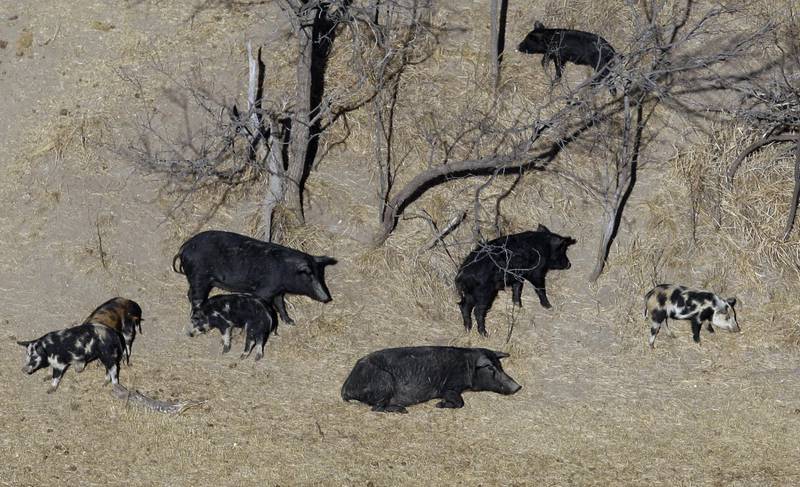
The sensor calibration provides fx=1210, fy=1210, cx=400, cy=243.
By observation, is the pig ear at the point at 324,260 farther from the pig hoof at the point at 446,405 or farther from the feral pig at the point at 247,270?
the pig hoof at the point at 446,405

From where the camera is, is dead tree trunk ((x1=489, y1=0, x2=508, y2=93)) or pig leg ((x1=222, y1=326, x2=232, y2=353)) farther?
dead tree trunk ((x1=489, y1=0, x2=508, y2=93))

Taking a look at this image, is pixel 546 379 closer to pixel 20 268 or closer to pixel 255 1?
pixel 20 268

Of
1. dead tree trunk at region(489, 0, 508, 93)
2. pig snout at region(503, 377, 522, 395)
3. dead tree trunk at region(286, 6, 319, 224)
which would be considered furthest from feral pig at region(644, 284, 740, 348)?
dead tree trunk at region(286, 6, 319, 224)

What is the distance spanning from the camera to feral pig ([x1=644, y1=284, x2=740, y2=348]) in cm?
1614

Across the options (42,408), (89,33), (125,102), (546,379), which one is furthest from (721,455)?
(89,33)

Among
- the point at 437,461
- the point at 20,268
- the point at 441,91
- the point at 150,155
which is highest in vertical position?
the point at 441,91

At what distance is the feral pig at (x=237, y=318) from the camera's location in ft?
49.8

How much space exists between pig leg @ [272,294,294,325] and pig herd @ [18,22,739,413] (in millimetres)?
13

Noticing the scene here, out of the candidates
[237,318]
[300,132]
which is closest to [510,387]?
[237,318]

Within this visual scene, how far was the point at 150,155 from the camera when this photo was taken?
18344 millimetres

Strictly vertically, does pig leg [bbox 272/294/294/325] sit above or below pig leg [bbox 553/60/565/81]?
below

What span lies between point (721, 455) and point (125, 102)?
34.9 feet

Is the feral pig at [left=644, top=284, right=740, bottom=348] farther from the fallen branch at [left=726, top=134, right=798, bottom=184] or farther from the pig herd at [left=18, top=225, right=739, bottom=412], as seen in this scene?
the fallen branch at [left=726, top=134, right=798, bottom=184]

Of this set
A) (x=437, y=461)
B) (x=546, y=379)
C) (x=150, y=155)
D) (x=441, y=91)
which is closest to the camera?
(x=437, y=461)
